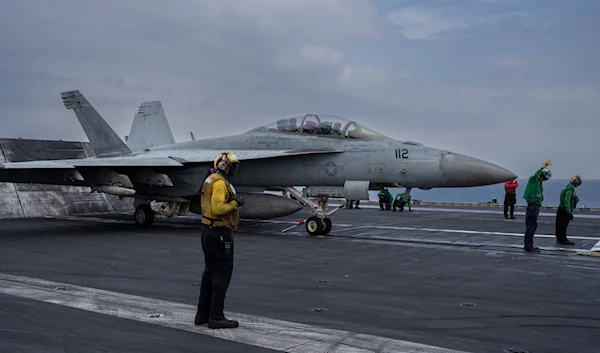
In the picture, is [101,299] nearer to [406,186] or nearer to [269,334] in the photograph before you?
[269,334]

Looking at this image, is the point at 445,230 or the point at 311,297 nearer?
the point at 311,297

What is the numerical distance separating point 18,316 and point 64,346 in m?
1.31

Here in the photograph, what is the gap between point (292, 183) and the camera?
1461cm

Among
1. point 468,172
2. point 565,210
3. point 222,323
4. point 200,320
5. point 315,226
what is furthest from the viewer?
point 315,226

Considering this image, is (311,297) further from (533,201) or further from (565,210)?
(565,210)

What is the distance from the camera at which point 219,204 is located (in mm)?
5273

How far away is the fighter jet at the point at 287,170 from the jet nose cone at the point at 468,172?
22 millimetres

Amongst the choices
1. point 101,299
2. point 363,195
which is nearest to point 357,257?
point 363,195

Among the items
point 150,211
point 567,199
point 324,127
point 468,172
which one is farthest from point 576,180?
point 150,211

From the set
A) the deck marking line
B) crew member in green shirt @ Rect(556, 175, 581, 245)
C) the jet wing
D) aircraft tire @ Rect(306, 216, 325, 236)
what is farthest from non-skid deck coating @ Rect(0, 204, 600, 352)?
the jet wing

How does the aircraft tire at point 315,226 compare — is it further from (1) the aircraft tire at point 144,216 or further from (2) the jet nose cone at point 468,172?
(1) the aircraft tire at point 144,216

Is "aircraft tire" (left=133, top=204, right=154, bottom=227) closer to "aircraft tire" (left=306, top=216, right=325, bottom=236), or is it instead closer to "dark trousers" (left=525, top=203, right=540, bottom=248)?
"aircraft tire" (left=306, top=216, right=325, bottom=236)

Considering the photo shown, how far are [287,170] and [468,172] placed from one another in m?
4.78

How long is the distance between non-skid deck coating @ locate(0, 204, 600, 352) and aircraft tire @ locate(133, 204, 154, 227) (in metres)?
4.04
